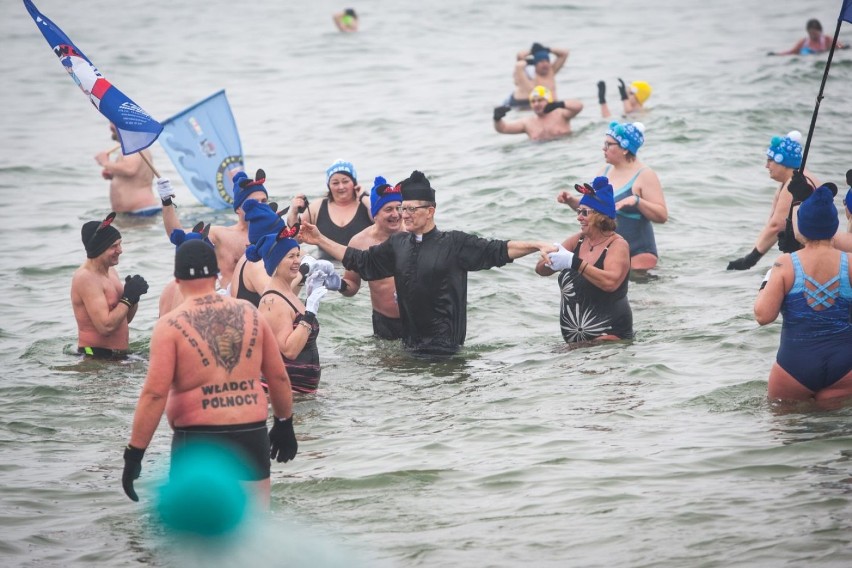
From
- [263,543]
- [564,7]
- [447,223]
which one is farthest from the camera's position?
[564,7]

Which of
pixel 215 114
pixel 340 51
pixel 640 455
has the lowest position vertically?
pixel 640 455

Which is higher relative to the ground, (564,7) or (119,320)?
(564,7)

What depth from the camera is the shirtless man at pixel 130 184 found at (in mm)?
15492

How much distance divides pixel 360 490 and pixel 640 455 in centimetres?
176

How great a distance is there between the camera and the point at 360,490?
695cm

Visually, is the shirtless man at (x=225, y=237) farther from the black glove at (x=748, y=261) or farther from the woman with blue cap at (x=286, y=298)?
the black glove at (x=748, y=261)

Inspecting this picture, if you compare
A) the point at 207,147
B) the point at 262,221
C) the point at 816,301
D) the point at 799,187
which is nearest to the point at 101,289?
the point at 262,221

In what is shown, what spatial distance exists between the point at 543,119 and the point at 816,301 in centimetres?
1250

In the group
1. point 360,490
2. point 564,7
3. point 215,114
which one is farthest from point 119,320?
point 564,7

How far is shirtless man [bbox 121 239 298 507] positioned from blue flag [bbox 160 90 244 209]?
8586 mm

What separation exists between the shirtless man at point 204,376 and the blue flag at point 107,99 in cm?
399

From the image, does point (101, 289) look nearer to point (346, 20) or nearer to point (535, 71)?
point (535, 71)

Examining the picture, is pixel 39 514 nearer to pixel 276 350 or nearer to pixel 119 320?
pixel 276 350

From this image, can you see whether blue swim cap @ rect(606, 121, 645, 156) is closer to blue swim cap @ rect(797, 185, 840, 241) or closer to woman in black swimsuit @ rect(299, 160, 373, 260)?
woman in black swimsuit @ rect(299, 160, 373, 260)
